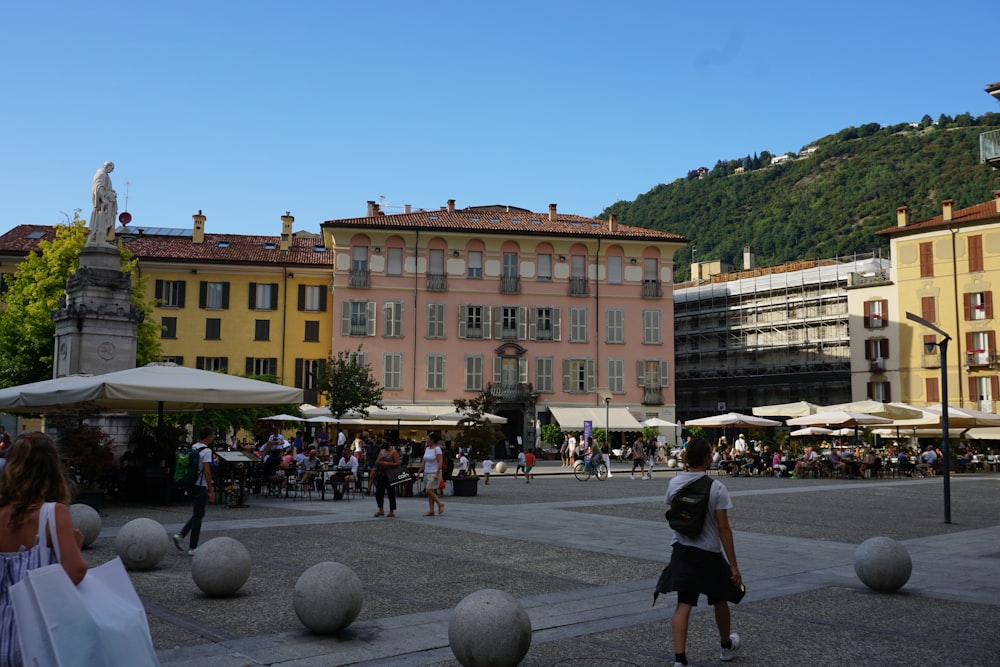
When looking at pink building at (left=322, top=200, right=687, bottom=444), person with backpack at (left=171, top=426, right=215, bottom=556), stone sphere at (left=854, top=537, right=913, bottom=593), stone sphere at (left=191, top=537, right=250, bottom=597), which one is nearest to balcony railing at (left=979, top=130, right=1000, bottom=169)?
stone sphere at (left=854, top=537, right=913, bottom=593)

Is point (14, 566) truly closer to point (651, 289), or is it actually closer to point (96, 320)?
point (96, 320)

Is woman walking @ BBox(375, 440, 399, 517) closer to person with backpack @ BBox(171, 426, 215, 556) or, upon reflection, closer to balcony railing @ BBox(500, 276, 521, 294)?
person with backpack @ BBox(171, 426, 215, 556)

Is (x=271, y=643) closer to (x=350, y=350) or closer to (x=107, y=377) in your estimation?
(x=107, y=377)

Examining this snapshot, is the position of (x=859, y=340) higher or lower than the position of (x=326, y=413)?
higher

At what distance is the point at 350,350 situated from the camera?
4841 centimetres

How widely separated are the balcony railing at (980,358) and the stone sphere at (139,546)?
49863mm

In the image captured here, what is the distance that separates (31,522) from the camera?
3.94 m

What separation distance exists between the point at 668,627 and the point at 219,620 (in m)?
3.57

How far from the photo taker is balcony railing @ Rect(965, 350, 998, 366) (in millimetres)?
48844

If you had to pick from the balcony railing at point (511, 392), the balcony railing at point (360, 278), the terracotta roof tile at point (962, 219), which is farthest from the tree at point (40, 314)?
the terracotta roof tile at point (962, 219)

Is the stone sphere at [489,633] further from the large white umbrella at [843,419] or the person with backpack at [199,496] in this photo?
the large white umbrella at [843,419]

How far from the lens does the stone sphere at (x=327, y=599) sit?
657cm

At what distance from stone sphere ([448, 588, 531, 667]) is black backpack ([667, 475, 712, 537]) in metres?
1.17

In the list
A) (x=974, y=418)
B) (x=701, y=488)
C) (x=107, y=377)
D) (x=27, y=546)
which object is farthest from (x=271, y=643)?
(x=974, y=418)
